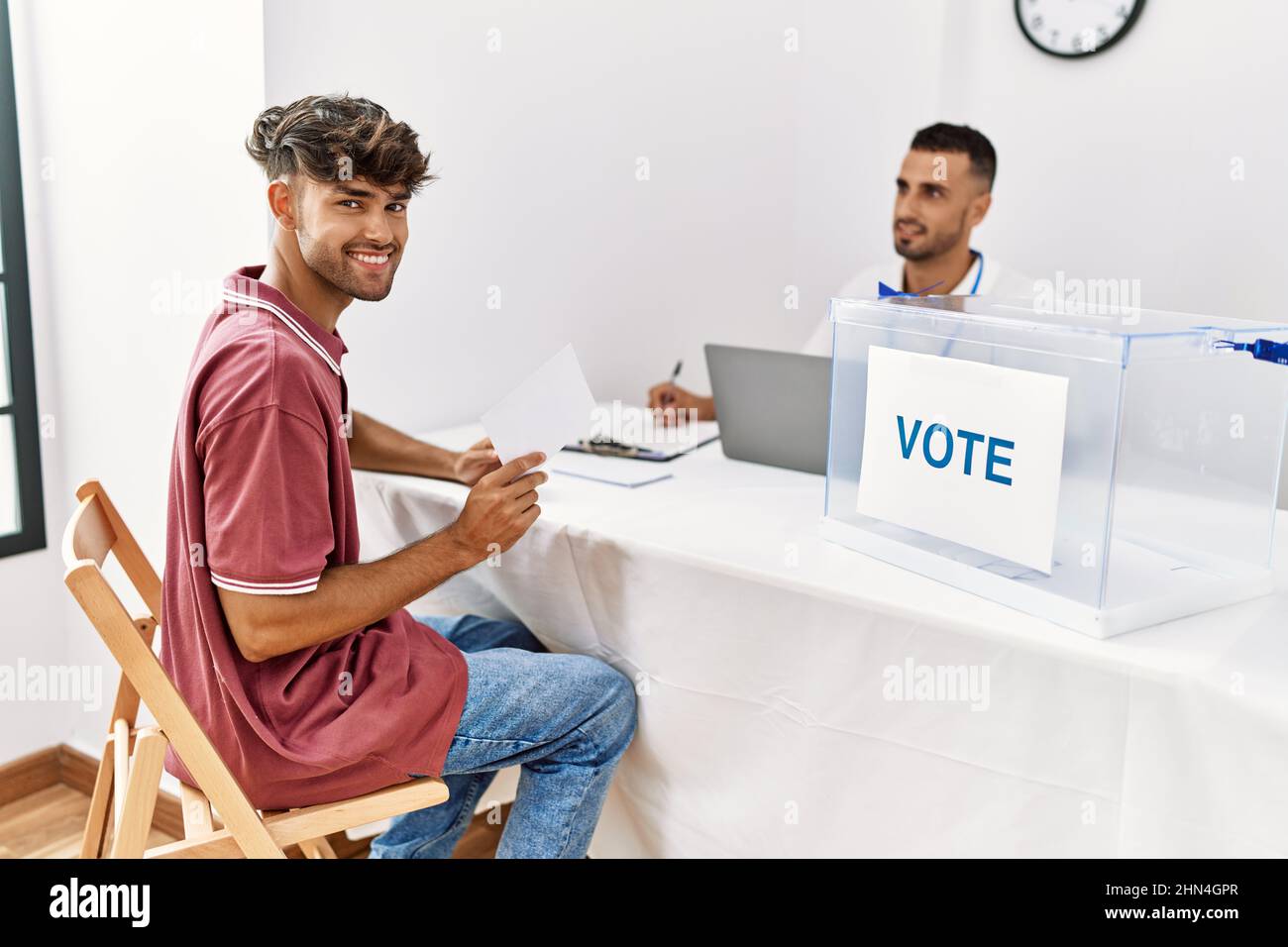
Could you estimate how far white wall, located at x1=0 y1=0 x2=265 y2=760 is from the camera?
1.86 metres

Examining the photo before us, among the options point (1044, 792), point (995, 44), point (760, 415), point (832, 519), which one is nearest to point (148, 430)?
point (760, 415)

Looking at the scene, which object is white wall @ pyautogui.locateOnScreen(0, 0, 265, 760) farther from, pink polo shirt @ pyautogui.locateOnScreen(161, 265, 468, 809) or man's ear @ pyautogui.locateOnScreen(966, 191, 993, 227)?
man's ear @ pyautogui.locateOnScreen(966, 191, 993, 227)

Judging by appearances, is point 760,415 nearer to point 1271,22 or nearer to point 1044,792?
point 1044,792

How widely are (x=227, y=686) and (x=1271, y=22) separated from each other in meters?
2.70

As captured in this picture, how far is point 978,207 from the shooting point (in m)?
2.70

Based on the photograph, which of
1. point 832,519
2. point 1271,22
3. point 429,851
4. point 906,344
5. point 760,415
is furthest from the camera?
point 1271,22

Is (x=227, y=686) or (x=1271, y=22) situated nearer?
(x=227, y=686)

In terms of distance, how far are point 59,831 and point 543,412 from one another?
1442mm

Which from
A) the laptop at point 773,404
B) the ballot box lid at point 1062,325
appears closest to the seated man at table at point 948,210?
the laptop at point 773,404

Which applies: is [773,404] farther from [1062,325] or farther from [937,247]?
[937,247]

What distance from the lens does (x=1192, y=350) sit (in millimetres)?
1205

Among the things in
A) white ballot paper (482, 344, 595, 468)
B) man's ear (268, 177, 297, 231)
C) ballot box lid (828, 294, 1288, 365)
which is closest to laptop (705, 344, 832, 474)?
ballot box lid (828, 294, 1288, 365)

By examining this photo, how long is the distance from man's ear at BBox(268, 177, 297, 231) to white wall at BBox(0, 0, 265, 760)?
462mm
